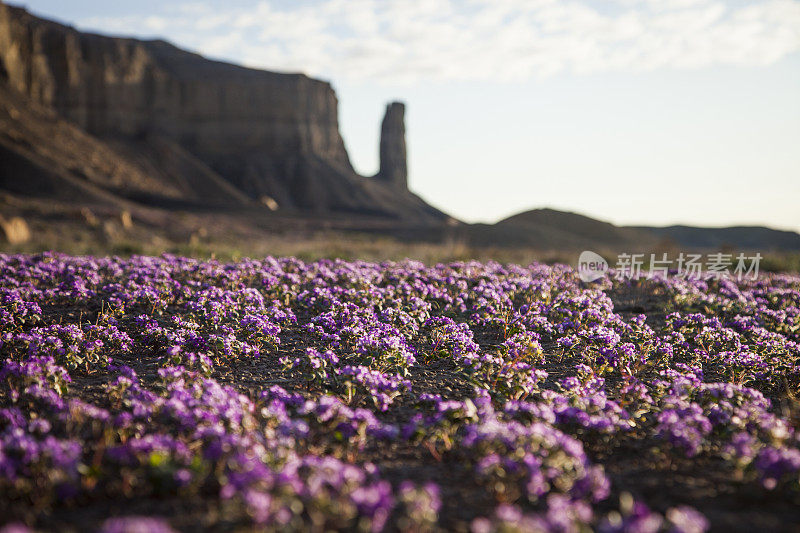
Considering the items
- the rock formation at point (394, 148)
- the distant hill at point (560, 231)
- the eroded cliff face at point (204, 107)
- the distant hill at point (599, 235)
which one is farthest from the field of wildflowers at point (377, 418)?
the rock formation at point (394, 148)

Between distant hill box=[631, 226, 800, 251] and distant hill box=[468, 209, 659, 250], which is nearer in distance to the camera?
distant hill box=[468, 209, 659, 250]

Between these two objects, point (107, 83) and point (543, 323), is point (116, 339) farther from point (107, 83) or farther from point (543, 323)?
point (107, 83)

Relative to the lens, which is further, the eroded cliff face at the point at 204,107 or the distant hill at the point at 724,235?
the distant hill at the point at 724,235

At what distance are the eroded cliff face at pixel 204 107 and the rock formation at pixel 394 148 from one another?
11744 mm

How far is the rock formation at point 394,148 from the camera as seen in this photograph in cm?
12644

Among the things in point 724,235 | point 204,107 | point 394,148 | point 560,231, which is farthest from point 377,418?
point 724,235

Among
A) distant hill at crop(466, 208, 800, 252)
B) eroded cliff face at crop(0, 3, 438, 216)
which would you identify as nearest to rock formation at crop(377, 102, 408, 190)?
eroded cliff face at crop(0, 3, 438, 216)

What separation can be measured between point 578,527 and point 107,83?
90477mm

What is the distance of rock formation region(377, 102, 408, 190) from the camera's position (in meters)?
126

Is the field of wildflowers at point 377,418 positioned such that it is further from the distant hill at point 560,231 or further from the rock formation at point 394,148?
the rock formation at point 394,148

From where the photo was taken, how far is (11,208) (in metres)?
41.2

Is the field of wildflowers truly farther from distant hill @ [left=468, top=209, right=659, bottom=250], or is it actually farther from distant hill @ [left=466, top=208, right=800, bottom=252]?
distant hill @ [left=468, top=209, right=659, bottom=250]

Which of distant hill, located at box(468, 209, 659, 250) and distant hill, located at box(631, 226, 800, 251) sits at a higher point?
distant hill, located at box(631, 226, 800, 251)

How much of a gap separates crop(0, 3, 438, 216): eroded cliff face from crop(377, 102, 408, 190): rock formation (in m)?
11.7
